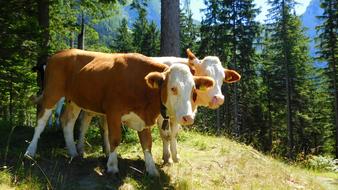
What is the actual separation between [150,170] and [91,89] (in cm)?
173

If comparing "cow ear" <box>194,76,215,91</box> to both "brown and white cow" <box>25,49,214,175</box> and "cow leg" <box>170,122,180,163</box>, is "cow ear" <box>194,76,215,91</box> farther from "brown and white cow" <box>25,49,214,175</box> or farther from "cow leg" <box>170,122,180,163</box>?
"cow leg" <box>170,122,180,163</box>

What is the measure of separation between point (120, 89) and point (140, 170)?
5.16 ft

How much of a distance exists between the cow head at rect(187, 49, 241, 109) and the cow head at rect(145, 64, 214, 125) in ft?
4.43

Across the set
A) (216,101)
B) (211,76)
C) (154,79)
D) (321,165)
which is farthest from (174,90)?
(321,165)

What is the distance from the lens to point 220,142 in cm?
1166

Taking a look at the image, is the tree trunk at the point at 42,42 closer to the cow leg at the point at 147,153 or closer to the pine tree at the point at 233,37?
the cow leg at the point at 147,153

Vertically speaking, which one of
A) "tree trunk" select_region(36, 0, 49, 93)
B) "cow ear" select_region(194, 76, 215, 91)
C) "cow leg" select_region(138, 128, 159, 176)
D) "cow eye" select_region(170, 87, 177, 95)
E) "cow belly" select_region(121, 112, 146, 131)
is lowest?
"cow leg" select_region(138, 128, 159, 176)

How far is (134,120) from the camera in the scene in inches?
291

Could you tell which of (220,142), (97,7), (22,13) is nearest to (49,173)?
(220,142)

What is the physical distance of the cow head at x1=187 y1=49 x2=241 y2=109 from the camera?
8328mm

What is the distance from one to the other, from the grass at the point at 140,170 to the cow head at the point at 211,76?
1280 millimetres

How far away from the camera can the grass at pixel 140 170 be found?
701cm

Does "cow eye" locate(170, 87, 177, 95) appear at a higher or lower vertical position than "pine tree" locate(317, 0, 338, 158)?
lower

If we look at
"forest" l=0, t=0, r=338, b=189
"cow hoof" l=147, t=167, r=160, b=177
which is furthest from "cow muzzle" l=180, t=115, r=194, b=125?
"forest" l=0, t=0, r=338, b=189
